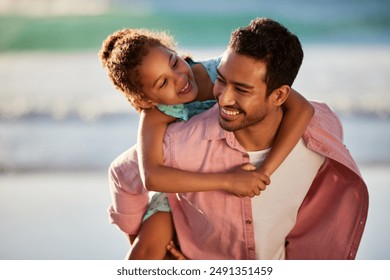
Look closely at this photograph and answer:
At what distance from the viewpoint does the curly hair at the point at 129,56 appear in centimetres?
205

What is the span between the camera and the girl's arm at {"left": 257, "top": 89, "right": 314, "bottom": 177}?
6.45ft

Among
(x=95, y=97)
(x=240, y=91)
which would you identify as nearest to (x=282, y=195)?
(x=240, y=91)

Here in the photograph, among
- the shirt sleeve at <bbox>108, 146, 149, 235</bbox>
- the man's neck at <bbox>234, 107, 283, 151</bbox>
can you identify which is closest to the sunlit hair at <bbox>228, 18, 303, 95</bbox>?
the man's neck at <bbox>234, 107, 283, 151</bbox>

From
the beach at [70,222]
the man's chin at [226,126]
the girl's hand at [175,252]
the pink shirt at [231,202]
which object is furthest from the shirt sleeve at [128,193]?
the beach at [70,222]

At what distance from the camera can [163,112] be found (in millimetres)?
2062

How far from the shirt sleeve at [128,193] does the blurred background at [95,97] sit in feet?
1.48

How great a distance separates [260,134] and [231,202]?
208 mm

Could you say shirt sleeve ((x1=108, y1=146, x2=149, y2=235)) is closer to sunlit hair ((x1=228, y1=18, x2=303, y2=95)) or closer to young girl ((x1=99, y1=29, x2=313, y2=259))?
young girl ((x1=99, y1=29, x2=313, y2=259))

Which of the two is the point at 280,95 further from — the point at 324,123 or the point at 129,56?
the point at 129,56

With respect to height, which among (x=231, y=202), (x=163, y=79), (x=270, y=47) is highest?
(x=270, y=47)

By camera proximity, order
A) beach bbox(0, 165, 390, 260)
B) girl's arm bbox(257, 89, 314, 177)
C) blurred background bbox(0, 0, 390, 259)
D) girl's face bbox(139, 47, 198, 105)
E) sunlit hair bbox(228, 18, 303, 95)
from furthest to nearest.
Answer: blurred background bbox(0, 0, 390, 259) < beach bbox(0, 165, 390, 260) < girl's face bbox(139, 47, 198, 105) < girl's arm bbox(257, 89, 314, 177) < sunlit hair bbox(228, 18, 303, 95)

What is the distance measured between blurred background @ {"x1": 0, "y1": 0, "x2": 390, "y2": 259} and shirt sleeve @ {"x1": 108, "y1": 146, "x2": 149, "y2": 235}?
451mm

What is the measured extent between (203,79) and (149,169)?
40cm

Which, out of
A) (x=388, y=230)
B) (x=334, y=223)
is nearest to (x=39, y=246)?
(x=334, y=223)
